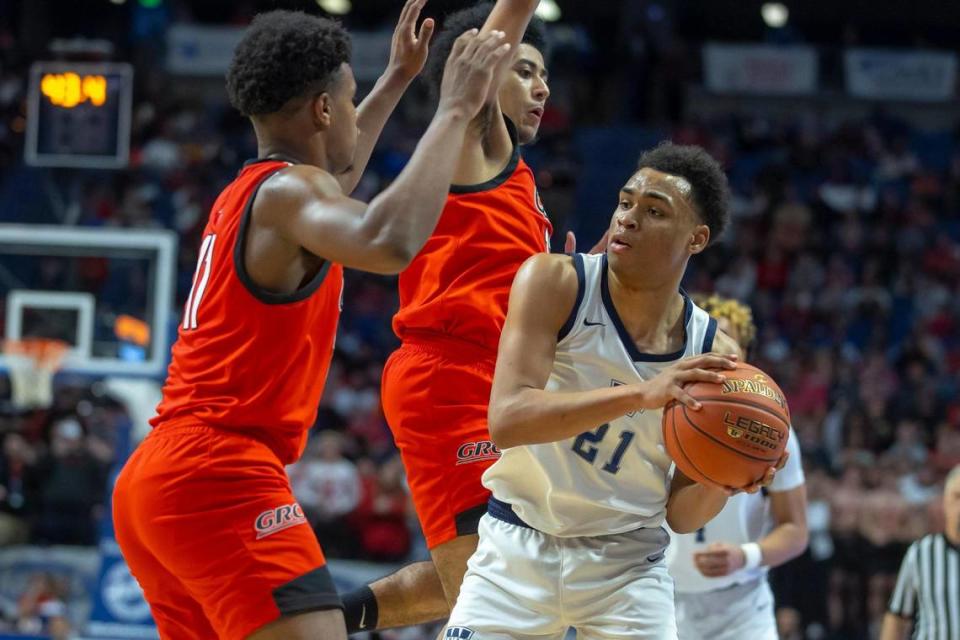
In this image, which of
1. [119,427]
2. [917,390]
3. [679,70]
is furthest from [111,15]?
[917,390]

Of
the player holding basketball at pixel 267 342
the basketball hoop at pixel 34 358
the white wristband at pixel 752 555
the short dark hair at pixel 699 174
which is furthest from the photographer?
the basketball hoop at pixel 34 358

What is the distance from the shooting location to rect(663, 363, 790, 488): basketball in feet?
10.9

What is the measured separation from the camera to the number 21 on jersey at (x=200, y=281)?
338cm

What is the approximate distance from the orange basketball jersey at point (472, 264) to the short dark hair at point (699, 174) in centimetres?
62

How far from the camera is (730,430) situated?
332 centimetres

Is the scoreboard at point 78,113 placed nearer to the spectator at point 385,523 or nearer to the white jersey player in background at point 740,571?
the spectator at point 385,523

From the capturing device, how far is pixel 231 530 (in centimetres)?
322

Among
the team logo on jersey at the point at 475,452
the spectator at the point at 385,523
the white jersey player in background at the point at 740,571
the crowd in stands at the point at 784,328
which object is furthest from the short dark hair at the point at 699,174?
the spectator at the point at 385,523

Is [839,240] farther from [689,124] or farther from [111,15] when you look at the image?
[111,15]

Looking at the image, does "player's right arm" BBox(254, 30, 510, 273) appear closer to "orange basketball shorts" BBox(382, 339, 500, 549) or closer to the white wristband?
"orange basketball shorts" BBox(382, 339, 500, 549)

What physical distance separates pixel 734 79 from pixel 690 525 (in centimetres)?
1564

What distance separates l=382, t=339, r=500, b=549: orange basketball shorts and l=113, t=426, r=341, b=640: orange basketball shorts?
902 millimetres

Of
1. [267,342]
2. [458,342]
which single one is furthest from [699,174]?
[267,342]

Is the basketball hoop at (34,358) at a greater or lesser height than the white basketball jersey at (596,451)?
lesser
